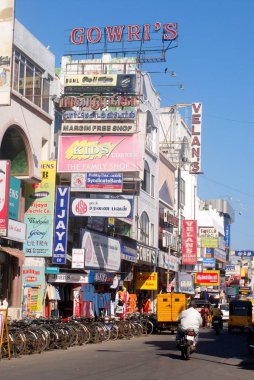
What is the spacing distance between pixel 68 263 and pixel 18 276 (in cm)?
444

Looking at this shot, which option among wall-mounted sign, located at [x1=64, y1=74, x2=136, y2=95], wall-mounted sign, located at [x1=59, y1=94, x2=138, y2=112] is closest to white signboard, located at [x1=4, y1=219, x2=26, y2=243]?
wall-mounted sign, located at [x1=59, y1=94, x2=138, y2=112]

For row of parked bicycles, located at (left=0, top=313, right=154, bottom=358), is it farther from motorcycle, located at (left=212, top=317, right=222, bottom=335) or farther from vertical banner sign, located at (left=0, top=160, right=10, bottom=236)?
motorcycle, located at (left=212, top=317, right=222, bottom=335)

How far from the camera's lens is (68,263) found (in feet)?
115

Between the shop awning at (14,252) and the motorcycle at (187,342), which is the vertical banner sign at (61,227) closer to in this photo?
the shop awning at (14,252)

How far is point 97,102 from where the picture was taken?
3738 cm

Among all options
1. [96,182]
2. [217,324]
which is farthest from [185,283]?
[96,182]

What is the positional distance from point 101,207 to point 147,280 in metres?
17.6

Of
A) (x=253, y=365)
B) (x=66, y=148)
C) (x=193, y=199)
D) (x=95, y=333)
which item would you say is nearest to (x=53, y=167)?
(x=66, y=148)

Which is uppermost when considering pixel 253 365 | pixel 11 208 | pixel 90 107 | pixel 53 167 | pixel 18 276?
pixel 90 107

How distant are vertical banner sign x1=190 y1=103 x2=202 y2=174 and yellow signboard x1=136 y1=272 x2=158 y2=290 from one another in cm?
1568

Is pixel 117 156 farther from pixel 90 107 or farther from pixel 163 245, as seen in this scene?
pixel 163 245

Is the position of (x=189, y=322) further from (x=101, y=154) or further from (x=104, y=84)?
(x=104, y=84)

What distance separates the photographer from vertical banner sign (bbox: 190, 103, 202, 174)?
62156 millimetres

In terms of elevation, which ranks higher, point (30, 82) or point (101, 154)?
point (30, 82)
